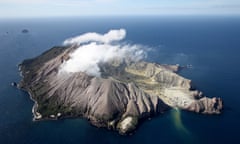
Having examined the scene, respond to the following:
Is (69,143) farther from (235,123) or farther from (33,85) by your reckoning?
(235,123)

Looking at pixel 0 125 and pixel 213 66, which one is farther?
pixel 213 66

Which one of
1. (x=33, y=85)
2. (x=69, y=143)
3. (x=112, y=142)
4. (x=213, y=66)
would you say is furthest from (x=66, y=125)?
(x=213, y=66)

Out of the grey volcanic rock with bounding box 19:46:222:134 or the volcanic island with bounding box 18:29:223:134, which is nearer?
the volcanic island with bounding box 18:29:223:134

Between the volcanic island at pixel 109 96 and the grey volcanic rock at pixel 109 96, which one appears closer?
the volcanic island at pixel 109 96

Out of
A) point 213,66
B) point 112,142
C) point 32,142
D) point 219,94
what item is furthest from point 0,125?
point 213,66

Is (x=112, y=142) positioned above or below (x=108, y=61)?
below

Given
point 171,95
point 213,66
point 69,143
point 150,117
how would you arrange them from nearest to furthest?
point 69,143 < point 150,117 < point 171,95 < point 213,66

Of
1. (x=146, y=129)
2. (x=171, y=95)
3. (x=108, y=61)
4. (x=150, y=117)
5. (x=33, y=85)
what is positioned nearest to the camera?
(x=146, y=129)
